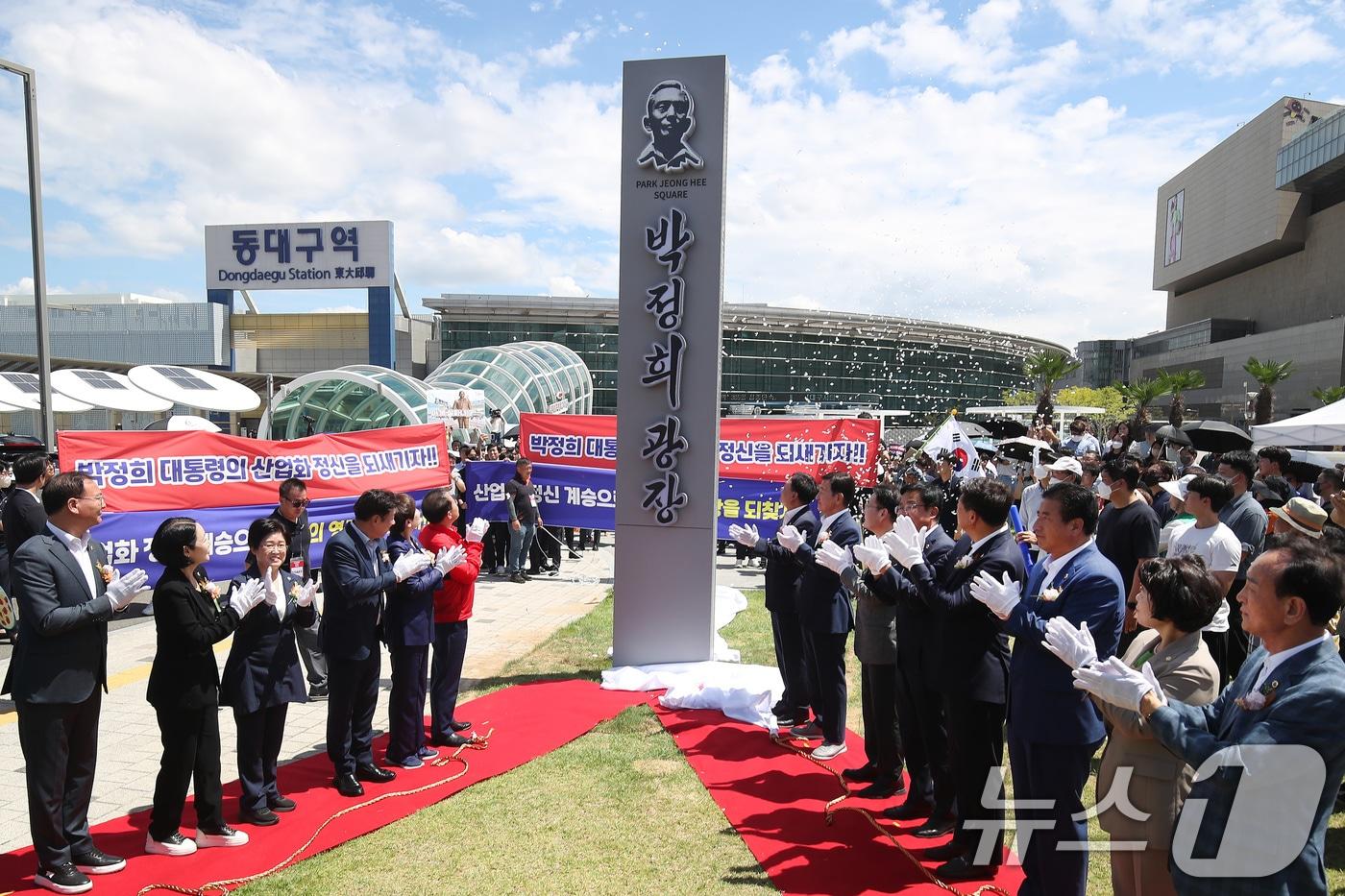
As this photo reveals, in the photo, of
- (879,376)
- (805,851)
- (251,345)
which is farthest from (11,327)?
(879,376)

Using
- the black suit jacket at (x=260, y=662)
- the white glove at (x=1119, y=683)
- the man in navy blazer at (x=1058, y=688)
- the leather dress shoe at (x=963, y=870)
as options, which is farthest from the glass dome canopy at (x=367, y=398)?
the white glove at (x=1119, y=683)

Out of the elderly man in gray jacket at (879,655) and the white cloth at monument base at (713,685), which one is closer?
the elderly man in gray jacket at (879,655)

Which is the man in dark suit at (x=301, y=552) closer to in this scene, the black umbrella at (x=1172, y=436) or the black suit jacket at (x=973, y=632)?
the black suit jacket at (x=973, y=632)

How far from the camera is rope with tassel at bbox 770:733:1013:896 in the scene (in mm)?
3895

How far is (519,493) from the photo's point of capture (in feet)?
39.0

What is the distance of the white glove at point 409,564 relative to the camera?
4910mm

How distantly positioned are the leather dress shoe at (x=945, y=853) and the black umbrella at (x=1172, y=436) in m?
11.8

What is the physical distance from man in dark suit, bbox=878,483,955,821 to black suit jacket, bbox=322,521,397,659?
2974mm

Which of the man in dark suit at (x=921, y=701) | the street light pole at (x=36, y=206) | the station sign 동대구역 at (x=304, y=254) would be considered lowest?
the man in dark suit at (x=921, y=701)

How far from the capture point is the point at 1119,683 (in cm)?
257

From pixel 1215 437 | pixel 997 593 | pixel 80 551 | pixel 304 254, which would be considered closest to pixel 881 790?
pixel 997 593

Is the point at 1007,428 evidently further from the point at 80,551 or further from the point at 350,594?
the point at 80,551

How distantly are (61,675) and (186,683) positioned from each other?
51cm

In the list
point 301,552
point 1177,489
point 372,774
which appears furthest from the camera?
point 1177,489
